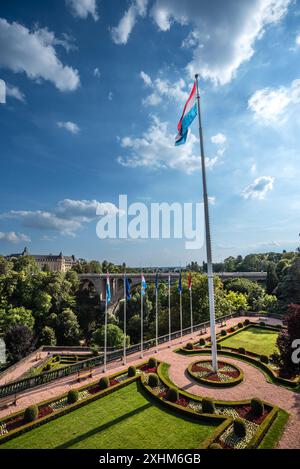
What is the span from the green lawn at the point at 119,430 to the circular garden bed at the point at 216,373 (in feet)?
15.4

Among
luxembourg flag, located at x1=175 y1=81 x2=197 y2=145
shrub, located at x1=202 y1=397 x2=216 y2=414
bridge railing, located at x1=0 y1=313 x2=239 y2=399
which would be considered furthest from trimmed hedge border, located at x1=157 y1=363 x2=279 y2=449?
luxembourg flag, located at x1=175 y1=81 x2=197 y2=145

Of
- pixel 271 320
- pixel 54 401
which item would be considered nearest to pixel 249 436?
pixel 54 401

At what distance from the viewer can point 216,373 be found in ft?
64.3

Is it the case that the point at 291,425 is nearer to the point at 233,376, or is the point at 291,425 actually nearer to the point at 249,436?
the point at 249,436

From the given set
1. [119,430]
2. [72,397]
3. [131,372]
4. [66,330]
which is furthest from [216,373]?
[66,330]

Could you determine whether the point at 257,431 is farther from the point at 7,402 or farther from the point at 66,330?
the point at 66,330

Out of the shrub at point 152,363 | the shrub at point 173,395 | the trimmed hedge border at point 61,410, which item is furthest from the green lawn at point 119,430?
the shrub at point 152,363

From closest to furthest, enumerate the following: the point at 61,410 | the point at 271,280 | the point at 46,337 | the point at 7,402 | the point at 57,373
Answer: the point at 61,410 < the point at 7,402 < the point at 57,373 < the point at 46,337 < the point at 271,280

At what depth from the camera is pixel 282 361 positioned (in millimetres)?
16672

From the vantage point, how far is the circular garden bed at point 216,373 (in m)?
18.2

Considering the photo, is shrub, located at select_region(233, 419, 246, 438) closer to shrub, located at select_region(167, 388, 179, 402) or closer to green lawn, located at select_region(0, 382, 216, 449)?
green lawn, located at select_region(0, 382, 216, 449)

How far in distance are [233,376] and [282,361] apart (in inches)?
167

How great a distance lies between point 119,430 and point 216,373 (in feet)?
30.4

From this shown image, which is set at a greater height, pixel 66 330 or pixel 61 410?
pixel 61 410
